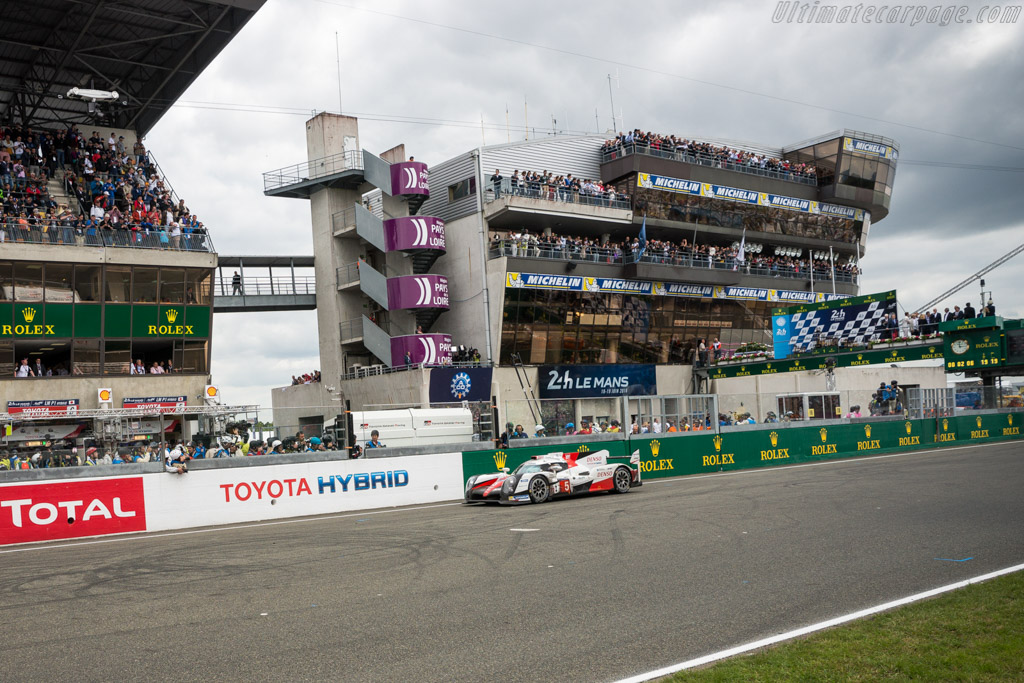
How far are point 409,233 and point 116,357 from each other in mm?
14528

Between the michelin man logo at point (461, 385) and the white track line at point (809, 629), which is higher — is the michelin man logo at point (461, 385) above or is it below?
above

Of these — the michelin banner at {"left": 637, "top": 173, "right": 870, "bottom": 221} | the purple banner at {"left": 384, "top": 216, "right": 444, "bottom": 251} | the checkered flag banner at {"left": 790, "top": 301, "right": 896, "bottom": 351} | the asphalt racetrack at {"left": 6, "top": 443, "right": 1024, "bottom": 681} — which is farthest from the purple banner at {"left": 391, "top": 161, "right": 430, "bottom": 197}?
the asphalt racetrack at {"left": 6, "top": 443, "right": 1024, "bottom": 681}

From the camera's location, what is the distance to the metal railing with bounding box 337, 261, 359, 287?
154ft

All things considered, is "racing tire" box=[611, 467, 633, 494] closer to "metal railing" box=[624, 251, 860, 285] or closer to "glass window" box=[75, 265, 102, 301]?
"glass window" box=[75, 265, 102, 301]

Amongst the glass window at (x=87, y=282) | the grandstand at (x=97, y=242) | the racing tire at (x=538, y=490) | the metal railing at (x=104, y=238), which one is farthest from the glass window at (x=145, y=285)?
the racing tire at (x=538, y=490)

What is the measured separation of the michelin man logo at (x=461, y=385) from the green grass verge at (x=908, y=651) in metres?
34.3

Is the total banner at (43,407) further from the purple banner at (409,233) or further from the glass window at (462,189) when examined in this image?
the glass window at (462,189)

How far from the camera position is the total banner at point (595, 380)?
148 ft

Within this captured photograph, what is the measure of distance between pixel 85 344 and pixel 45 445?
20.0 m

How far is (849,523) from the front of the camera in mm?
13328

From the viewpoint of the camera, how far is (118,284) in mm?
36500

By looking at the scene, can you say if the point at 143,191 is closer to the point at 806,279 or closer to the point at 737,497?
the point at 737,497

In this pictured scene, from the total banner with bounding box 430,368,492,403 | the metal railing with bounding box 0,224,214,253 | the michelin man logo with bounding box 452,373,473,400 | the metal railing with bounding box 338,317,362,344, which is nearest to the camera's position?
the metal railing with bounding box 0,224,214,253

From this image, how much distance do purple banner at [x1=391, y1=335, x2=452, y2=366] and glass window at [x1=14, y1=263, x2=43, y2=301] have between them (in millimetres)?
15353
